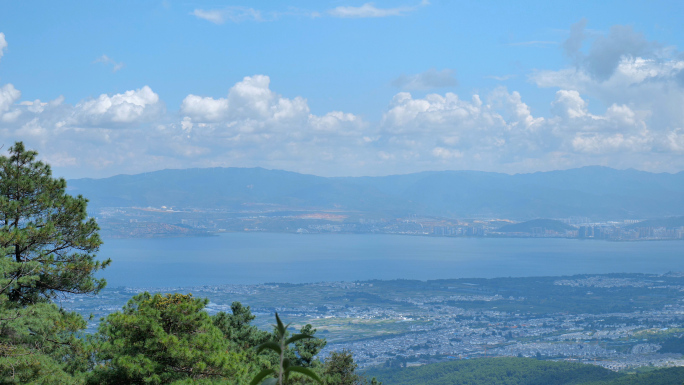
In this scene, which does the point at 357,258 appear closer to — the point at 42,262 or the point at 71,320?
the point at 42,262

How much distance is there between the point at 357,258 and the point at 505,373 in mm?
102085

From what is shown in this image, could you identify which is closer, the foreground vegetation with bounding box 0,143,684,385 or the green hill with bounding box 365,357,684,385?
the foreground vegetation with bounding box 0,143,684,385

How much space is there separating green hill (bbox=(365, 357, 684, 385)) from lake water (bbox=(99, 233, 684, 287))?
6149cm

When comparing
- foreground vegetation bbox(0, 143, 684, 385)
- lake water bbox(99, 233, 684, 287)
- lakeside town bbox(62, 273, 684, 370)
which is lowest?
lakeside town bbox(62, 273, 684, 370)

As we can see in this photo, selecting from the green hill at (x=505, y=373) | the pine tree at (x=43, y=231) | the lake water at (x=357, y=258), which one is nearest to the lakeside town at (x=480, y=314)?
the green hill at (x=505, y=373)

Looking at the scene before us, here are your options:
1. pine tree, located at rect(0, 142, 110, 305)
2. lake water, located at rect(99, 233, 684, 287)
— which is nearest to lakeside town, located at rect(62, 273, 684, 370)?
lake water, located at rect(99, 233, 684, 287)

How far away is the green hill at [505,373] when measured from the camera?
126ft

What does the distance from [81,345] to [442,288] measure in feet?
304

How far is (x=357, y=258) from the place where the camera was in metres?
144

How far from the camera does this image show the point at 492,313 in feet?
257

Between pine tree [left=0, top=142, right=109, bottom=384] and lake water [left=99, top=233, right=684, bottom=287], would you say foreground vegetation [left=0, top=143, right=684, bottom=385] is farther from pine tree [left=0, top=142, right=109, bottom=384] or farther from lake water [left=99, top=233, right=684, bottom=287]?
lake water [left=99, top=233, right=684, bottom=287]

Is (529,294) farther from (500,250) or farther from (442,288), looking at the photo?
(500,250)

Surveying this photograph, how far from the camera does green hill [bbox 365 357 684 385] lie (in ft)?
126

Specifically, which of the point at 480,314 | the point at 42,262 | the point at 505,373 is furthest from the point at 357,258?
the point at 42,262
